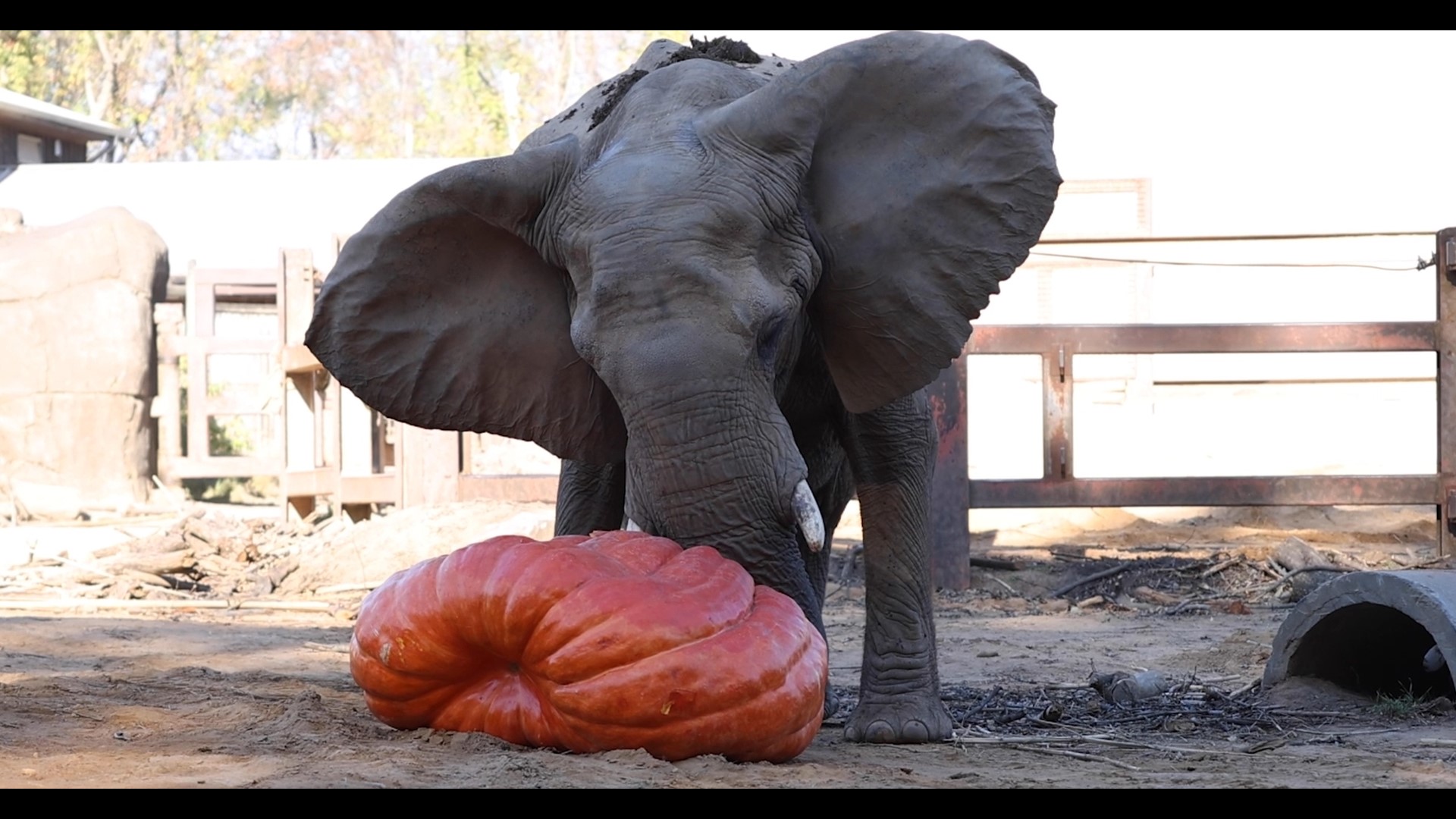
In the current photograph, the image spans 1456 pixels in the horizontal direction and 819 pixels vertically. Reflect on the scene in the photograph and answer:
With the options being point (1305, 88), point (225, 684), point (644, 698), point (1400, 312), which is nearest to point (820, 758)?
point (644, 698)

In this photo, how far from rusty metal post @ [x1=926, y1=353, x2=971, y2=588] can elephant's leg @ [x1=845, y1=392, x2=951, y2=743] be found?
4188 millimetres

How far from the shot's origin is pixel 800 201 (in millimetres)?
4742

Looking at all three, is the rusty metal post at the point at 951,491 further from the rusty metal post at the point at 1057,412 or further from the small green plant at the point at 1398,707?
the small green plant at the point at 1398,707

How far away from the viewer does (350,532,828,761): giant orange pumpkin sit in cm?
362

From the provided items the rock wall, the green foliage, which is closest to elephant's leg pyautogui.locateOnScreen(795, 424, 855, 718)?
the rock wall

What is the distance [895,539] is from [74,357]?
50.2 ft

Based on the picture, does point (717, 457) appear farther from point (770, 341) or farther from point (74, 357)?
point (74, 357)

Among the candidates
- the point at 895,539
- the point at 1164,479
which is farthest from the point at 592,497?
the point at 1164,479

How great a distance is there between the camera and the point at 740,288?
4.21m

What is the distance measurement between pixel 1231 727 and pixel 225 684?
318 centimetres

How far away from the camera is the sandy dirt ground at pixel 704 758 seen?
3695mm

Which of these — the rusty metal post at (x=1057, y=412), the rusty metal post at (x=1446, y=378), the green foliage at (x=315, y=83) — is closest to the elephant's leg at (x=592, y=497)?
the rusty metal post at (x=1057, y=412)

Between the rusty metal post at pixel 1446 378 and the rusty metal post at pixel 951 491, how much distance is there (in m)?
2.78

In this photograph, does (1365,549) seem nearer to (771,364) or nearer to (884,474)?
(884,474)
